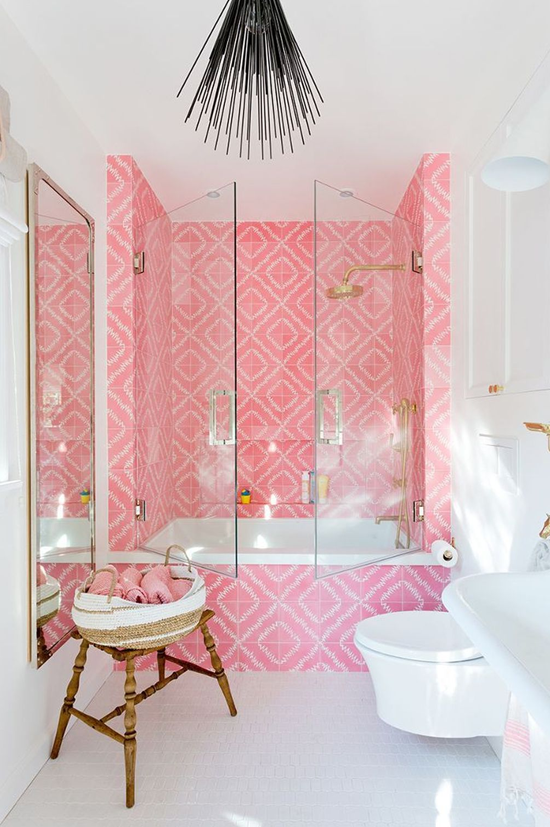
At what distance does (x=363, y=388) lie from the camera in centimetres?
269

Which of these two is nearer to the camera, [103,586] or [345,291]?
[103,586]

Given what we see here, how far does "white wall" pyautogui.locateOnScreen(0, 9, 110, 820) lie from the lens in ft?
6.25

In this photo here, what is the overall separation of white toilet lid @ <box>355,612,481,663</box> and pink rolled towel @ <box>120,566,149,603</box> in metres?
0.84

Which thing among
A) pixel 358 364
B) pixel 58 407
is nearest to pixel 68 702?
pixel 58 407

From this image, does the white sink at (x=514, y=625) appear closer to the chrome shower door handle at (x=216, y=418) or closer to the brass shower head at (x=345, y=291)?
the chrome shower door handle at (x=216, y=418)

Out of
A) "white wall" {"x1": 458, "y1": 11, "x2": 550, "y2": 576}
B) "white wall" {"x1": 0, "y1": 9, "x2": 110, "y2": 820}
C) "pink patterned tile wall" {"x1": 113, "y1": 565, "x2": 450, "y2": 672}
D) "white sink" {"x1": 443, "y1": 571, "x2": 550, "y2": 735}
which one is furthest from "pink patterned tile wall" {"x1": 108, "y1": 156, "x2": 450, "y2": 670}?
"white sink" {"x1": 443, "y1": 571, "x2": 550, "y2": 735}

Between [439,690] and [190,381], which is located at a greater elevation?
[190,381]

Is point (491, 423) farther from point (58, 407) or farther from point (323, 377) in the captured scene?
point (58, 407)

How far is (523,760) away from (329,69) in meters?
2.31

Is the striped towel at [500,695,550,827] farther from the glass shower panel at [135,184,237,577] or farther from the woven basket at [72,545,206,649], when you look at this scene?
the glass shower panel at [135,184,237,577]

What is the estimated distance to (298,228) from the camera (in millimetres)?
4004

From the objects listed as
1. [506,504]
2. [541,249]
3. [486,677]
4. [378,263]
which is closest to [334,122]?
[378,263]

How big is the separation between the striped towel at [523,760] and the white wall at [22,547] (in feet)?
4.88

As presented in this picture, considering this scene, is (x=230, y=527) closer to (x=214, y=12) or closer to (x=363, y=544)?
(x=363, y=544)
